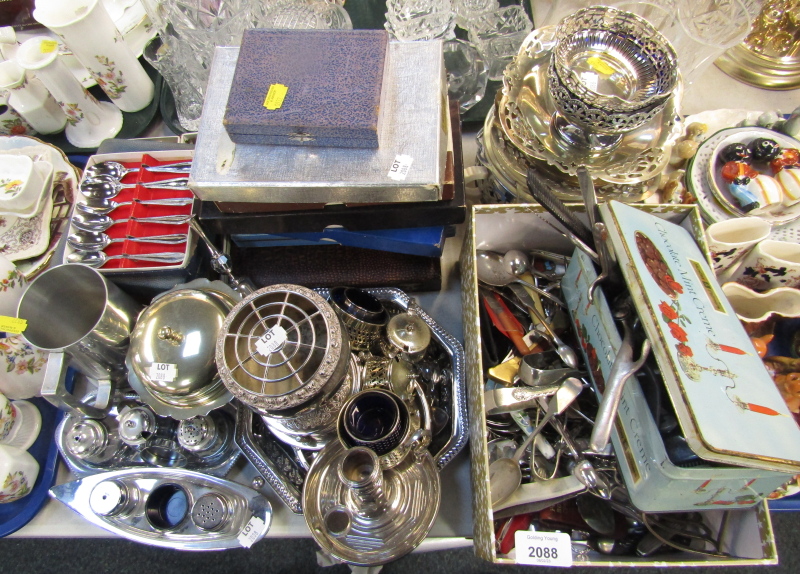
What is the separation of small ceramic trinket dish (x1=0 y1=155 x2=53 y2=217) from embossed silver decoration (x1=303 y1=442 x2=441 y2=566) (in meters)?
0.64

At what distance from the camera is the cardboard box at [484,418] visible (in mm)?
516

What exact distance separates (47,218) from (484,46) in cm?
84

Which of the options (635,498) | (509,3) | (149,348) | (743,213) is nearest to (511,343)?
(635,498)

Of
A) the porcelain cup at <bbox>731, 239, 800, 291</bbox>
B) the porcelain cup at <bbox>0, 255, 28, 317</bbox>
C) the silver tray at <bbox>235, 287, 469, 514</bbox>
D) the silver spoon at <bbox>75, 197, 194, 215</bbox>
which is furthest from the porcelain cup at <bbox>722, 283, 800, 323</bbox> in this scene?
the porcelain cup at <bbox>0, 255, 28, 317</bbox>

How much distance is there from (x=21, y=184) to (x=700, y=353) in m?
0.98

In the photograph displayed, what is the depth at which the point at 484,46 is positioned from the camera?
0.91 metres

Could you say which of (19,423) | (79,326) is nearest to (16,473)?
(19,423)

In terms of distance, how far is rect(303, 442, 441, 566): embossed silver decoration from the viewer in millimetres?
507

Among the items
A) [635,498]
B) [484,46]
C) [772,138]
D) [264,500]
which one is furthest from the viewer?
[484,46]

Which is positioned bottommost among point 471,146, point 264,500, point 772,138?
point 264,500

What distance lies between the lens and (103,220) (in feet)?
2.41

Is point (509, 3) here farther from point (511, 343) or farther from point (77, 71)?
point (77, 71)

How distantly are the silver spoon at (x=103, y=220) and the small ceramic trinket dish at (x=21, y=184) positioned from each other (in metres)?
0.11

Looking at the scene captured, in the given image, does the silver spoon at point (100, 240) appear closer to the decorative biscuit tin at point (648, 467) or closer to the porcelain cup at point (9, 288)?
the porcelain cup at point (9, 288)
